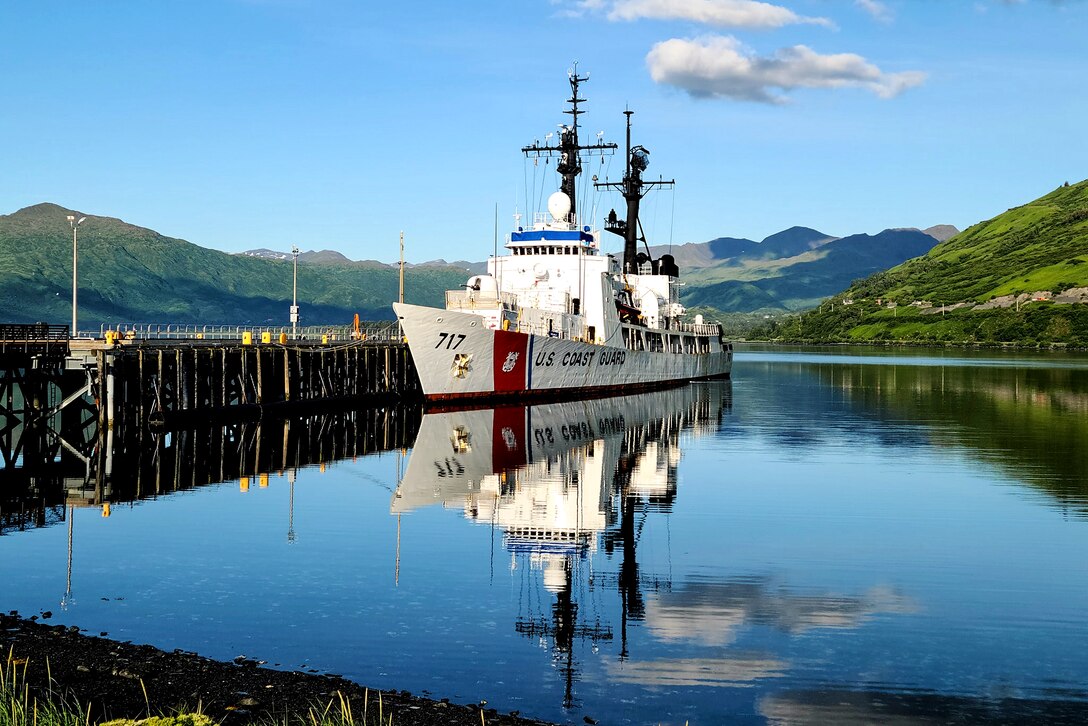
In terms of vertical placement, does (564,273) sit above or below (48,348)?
above

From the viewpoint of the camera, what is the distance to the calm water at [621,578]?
584 inches

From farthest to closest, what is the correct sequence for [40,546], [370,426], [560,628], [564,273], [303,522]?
1. [564,273]
2. [370,426]
3. [303,522]
4. [40,546]
5. [560,628]

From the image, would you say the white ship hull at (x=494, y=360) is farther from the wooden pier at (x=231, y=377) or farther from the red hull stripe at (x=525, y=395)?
the wooden pier at (x=231, y=377)

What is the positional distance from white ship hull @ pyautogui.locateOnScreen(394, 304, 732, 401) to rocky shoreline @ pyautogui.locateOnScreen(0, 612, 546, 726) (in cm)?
3555

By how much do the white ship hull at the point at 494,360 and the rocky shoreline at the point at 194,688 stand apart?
35549 mm

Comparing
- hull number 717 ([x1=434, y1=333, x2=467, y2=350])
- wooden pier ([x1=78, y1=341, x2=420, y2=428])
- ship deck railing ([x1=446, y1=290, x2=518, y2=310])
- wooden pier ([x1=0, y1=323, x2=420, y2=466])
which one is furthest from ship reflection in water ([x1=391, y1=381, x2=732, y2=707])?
wooden pier ([x1=0, y1=323, x2=420, y2=466])

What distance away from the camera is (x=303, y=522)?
27094 mm

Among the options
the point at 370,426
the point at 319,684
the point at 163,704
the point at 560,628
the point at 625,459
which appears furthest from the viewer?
the point at 370,426

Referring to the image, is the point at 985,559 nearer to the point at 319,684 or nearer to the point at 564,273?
the point at 319,684

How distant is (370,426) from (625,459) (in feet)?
53.8

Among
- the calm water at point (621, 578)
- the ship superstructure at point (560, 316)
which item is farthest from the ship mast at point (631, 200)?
the calm water at point (621, 578)

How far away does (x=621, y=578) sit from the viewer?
→ 69.7ft

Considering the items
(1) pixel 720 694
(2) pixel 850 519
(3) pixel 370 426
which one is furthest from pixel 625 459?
(1) pixel 720 694

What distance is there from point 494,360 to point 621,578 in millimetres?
38165
